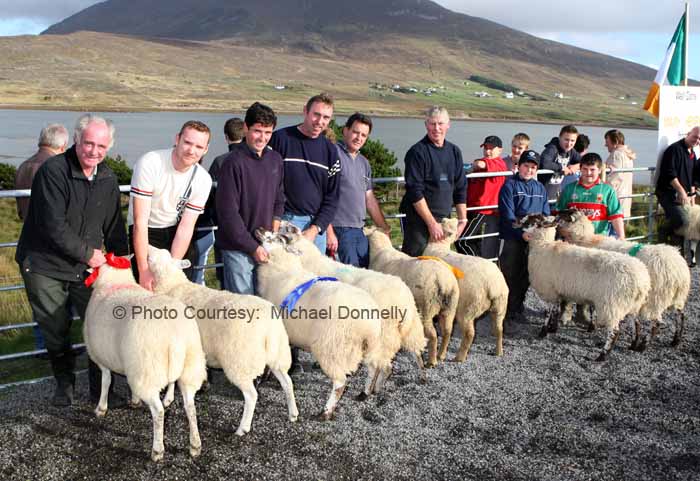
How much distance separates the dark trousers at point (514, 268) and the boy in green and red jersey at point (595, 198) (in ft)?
2.98

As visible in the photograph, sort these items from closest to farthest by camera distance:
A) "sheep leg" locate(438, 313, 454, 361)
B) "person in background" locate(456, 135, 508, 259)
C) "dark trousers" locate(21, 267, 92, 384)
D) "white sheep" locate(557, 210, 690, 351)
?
"dark trousers" locate(21, 267, 92, 384)
"sheep leg" locate(438, 313, 454, 361)
"white sheep" locate(557, 210, 690, 351)
"person in background" locate(456, 135, 508, 259)

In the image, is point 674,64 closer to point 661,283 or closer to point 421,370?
point 661,283

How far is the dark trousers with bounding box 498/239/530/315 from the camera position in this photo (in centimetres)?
710

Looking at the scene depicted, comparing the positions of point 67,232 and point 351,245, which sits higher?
point 67,232

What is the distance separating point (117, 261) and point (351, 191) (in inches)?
97.5

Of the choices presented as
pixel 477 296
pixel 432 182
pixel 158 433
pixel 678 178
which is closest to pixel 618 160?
pixel 678 178

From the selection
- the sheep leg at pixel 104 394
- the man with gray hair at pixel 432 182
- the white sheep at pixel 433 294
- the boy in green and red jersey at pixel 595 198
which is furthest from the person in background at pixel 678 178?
the sheep leg at pixel 104 394

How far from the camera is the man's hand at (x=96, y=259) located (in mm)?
4324

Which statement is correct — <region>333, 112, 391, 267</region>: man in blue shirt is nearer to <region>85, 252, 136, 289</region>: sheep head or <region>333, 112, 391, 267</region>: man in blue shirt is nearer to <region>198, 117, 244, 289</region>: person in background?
<region>198, 117, 244, 289</region>: person in background

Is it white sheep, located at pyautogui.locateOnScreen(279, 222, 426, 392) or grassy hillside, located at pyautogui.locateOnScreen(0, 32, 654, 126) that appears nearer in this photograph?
white sheep, located at pyautogui.locateOnScreen(279, 222, 426, 392)

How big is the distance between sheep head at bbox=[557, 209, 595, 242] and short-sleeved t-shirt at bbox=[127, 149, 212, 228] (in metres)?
4.40

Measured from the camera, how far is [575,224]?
6930mm

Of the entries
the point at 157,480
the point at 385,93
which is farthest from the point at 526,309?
the point at 385,93

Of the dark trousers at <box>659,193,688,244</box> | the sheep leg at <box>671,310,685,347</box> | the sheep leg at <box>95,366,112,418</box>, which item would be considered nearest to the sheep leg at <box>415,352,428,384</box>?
the sheep leg at <box>95,366,112,418</box>
